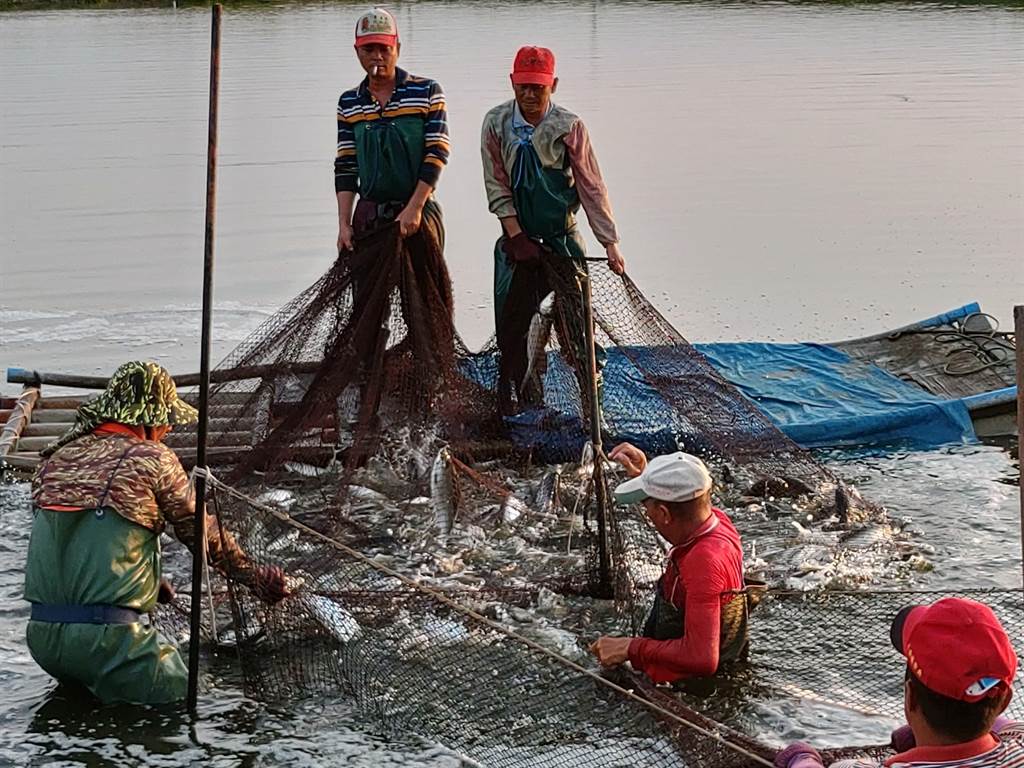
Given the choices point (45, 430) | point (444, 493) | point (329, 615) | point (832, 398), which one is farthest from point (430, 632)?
point (832, 398)

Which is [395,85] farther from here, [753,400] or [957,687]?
[957,687]

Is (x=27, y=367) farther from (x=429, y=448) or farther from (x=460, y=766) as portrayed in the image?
(x=460, y=766)

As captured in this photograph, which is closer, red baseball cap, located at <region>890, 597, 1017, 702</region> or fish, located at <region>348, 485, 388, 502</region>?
red baseball cap, located at <region>890, 597, 1017, 702</region>

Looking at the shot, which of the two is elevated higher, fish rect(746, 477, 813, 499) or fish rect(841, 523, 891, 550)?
fish rect(746, 477, 813, 499)

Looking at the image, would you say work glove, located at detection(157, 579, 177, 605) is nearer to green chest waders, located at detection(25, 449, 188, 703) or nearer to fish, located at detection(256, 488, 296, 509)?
green chest waders, located at detection(25, 449, 188, 703)

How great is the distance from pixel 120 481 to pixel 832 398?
484cm

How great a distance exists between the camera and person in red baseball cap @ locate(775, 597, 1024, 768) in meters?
2.89

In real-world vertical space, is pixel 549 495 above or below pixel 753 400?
below

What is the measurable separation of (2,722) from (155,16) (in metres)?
33.4

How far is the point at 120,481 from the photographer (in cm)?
470

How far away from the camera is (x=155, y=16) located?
119 ft

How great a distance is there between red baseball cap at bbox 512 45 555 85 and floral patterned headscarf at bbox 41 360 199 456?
2727mm

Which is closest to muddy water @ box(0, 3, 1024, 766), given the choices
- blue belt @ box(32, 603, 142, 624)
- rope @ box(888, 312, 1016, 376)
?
blue belt @ box(32, 603, 142, 624)

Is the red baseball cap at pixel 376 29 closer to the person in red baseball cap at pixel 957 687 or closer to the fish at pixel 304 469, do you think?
the fish at pixel 304 469
